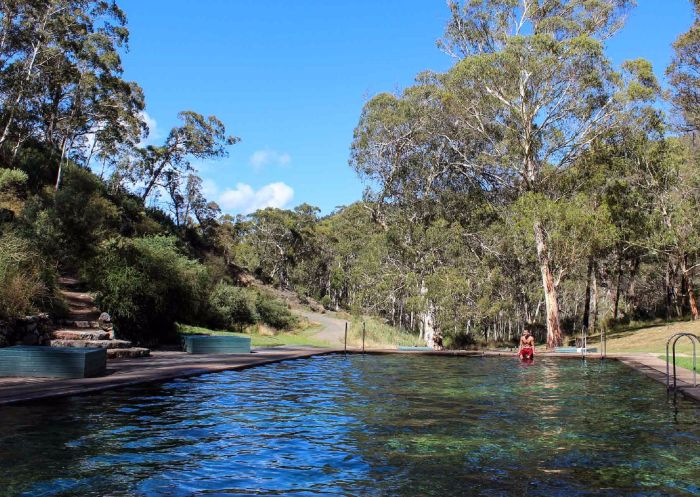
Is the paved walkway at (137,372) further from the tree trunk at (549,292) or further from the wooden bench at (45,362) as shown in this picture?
the tree trunk at (549,292)

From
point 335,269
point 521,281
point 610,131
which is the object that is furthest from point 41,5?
point 335,269

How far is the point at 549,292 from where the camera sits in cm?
3156

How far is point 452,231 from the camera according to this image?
35.8 metres

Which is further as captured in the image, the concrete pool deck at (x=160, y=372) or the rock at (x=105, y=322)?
the rock at (x=105, y=322)

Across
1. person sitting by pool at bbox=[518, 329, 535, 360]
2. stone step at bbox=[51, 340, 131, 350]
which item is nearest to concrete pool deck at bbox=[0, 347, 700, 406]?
stone step at bbox=[51, 340, 131, 350]

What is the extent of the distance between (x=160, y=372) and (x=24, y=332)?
4436 millimetres

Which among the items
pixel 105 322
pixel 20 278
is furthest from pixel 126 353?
pixel 20 278

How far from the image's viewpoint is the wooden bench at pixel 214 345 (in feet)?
62.2

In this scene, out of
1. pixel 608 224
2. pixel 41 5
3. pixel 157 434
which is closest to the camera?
pixel 157 434

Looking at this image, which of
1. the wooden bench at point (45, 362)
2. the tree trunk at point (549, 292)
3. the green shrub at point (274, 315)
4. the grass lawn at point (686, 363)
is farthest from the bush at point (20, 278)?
the tree trunk at point (549, 292)

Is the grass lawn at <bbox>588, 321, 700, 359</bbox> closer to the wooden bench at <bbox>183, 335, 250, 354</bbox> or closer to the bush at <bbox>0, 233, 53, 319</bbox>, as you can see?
the wooden bench at <bbox>183, 335, 250, 354</bbox>

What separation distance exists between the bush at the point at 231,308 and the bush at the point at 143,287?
5309mm

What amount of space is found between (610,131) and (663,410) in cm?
2571

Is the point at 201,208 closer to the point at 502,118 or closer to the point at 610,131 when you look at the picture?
the point at 502,118
